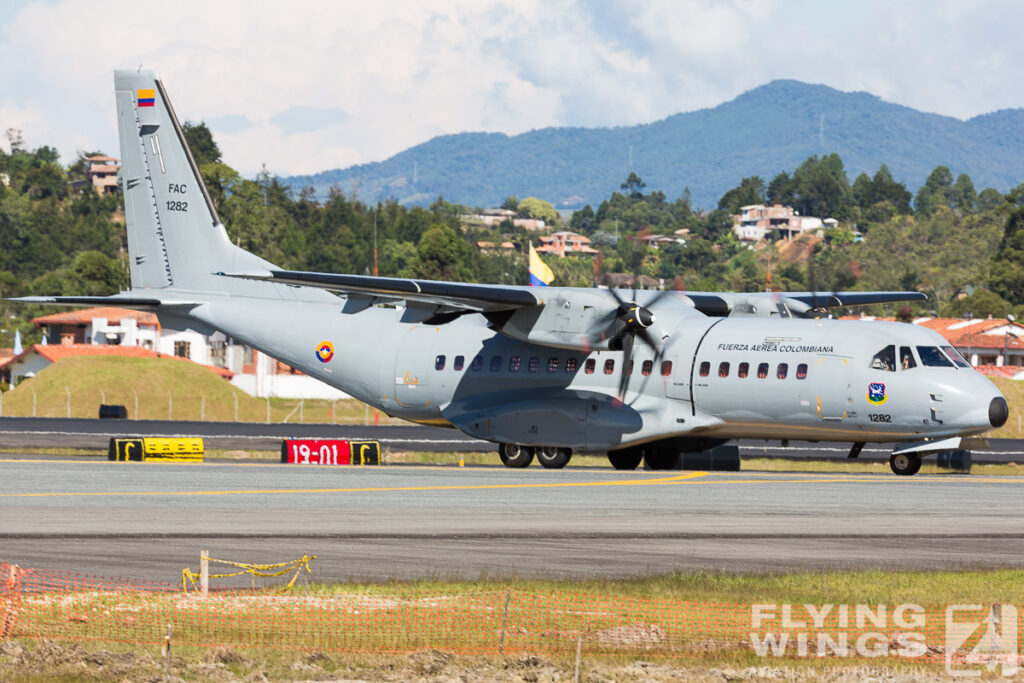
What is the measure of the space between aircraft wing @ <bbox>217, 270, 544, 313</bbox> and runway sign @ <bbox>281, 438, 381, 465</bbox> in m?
6.22

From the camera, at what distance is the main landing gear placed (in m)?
33.6

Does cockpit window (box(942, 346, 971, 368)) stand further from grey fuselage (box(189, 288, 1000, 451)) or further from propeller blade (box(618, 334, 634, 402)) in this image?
propeller blade (box(618, 334, 634, 402))

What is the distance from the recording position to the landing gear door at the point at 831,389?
29.8m

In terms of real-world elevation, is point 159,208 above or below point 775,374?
above

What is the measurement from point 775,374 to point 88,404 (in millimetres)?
54179

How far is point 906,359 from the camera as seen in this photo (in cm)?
2964

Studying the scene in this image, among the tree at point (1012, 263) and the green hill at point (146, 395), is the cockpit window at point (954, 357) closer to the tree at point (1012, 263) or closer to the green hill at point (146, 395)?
the green hill at point (146, 395)

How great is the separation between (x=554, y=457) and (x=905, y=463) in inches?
343

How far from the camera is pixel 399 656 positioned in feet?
42.7

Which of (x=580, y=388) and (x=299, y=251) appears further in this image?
(x=299, y=251)

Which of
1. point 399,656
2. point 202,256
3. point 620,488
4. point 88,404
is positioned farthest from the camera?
point 88,404

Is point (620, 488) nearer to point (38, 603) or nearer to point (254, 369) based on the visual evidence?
point (38, 603)

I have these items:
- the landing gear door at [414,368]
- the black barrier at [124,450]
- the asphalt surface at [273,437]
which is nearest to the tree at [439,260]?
the asphalt surface at [273,437]

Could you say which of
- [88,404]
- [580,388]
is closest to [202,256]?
[580,388]
